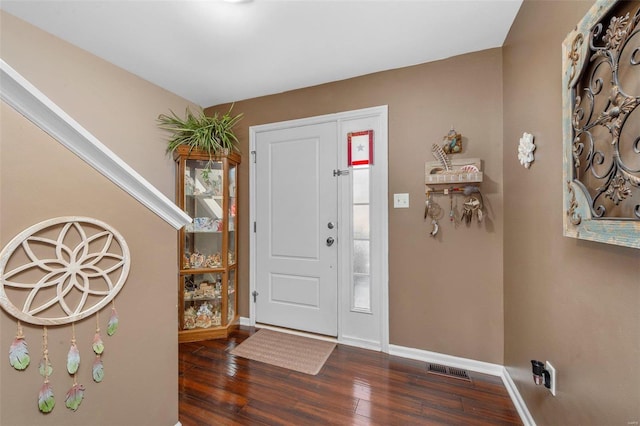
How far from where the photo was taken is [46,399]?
907 mm

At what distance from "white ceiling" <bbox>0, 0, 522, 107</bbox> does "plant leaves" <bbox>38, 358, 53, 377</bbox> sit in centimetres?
195

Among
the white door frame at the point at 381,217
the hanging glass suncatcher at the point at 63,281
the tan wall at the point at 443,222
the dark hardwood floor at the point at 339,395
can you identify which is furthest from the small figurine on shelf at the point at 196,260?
the tan wall at the point at 443,222

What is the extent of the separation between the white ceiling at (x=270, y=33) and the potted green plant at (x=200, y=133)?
1.32ft

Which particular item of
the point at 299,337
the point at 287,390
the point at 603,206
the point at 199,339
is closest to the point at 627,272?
the point at 603,206

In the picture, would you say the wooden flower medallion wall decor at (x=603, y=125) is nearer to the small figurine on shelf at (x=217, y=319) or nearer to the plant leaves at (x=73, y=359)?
the plant leaves at (x=73, y=359)

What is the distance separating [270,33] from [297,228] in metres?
1.65

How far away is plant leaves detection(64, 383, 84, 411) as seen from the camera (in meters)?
0.97

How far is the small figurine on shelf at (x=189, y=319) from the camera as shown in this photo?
8.25 feet

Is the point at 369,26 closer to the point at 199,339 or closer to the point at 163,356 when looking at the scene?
the point at 163,356

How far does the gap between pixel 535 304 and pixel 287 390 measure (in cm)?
162

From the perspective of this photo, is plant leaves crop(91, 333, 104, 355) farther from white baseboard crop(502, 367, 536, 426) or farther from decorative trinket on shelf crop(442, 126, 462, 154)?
decorative trinket on shelf crop(442, 126, 462, 154)

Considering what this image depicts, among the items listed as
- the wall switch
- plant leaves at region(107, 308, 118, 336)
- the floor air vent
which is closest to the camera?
plant leaves at region(107, 308, 118, 336)

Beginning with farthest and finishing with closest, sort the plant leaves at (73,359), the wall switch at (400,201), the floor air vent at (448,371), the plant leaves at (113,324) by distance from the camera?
the wall switch at (400,201) → the floor air vent at (448,371) → the plant leaves at (113,324) → the plant leaves at (73,359)

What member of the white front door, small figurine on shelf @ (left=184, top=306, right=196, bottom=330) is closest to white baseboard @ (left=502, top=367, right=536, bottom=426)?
the white front door
